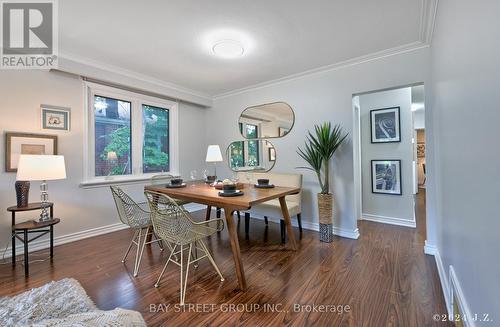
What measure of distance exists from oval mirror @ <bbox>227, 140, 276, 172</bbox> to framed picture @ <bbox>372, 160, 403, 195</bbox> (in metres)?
1.80

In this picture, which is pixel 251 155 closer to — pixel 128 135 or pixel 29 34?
pixel 128 135

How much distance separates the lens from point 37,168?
2283mm

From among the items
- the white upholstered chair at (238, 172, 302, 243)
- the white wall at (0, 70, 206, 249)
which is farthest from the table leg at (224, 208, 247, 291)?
the white wall at (0, 70, 206, 249)

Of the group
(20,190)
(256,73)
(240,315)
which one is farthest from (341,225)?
(20,190)

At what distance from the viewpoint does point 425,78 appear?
260 centimetres

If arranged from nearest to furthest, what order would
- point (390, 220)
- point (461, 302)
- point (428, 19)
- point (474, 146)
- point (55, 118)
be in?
point (474, 146), point (461, 302), point (428, 19), point (55, 118), point (390, 220)

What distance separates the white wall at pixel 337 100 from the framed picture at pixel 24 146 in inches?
124

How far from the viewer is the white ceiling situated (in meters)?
1.99

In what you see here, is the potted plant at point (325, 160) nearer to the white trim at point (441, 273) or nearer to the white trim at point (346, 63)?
the white trim at point (346, 63)

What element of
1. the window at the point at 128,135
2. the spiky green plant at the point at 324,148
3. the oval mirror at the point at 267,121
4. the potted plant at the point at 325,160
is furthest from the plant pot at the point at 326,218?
the window at the point at 128,135

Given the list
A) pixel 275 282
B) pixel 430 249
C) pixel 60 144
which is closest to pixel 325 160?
pixel 430 249

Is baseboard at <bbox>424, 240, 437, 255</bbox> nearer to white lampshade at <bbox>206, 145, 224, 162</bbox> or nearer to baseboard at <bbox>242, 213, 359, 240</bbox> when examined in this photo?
baseboard at <bbox>242, 213, 359, 240</bbox>

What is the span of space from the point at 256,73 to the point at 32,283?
3.65 meters

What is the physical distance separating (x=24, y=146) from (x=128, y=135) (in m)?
1.30
